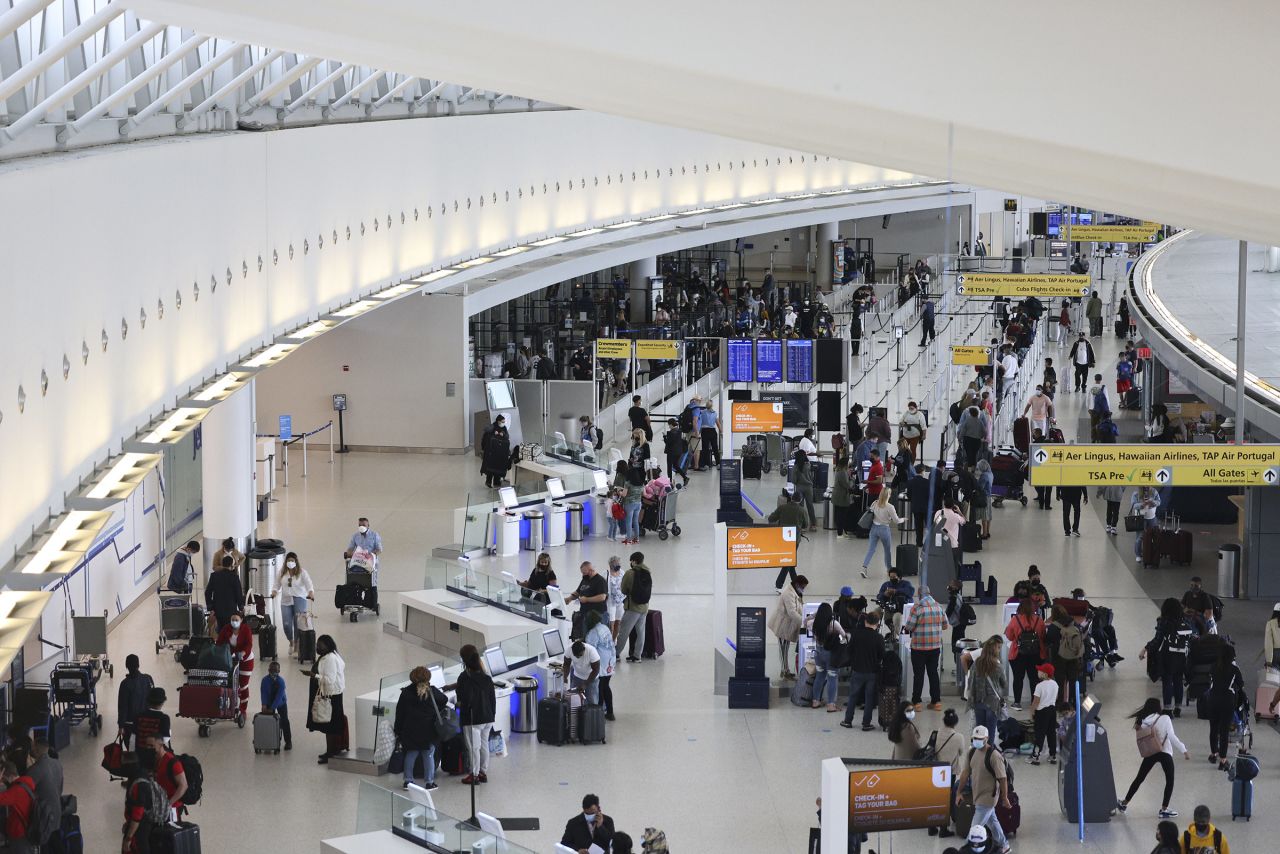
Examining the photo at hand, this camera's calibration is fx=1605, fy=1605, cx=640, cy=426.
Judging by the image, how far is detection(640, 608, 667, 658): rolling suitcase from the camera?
52.1 feet

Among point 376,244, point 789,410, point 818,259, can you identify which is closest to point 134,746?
point 376,244

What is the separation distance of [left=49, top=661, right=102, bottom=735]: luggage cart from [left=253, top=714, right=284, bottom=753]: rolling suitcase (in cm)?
146

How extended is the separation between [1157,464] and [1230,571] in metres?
3.43

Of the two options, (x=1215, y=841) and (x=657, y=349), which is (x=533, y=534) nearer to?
(x=657, y=349)

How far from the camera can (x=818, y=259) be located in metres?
49.4

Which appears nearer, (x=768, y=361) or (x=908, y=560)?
(x=908, y=560)

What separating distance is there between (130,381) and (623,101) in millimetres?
10342

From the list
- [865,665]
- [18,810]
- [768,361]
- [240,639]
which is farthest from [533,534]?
[18,810]

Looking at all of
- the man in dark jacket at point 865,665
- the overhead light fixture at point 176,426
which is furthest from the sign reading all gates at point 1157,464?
the overhead light fixture at point 176,426

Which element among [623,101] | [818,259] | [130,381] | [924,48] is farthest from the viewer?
[818,259]

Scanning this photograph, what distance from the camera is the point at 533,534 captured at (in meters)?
20.6

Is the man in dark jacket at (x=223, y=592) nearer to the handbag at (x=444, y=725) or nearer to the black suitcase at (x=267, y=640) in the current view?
the black suitcase at (x=267, y=640)

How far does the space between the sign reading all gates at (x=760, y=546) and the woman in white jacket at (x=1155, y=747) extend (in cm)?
393

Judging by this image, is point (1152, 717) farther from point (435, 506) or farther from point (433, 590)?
point (435, 506)
